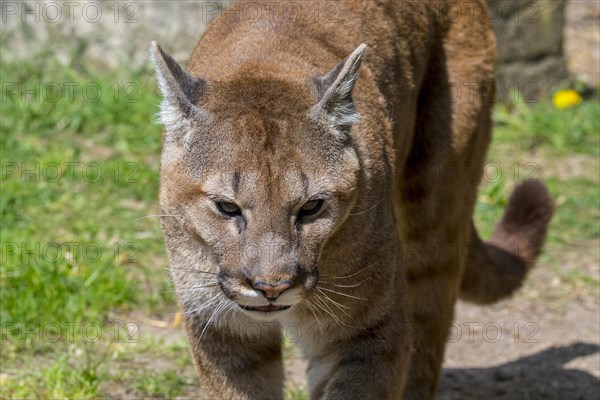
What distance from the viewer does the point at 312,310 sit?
4547 millimetres

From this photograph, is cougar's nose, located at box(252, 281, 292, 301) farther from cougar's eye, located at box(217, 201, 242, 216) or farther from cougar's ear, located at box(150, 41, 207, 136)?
cougar's ear, located at box(150, 41, 207, 136)

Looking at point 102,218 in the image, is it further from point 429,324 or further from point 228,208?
point 228,208

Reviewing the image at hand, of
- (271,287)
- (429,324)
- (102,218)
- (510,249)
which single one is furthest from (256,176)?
(102,218)

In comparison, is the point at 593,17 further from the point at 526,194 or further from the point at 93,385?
the point at 93,385

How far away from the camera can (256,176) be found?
4207 mm

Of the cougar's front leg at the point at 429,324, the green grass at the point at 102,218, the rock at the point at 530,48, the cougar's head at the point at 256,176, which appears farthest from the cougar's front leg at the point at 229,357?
the rock at the point at 530,48

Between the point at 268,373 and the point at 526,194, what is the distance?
245 cm

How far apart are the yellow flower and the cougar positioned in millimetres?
4411

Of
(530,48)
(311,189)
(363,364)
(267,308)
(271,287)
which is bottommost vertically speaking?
(530,48)

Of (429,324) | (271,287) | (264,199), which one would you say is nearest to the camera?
(271,287)

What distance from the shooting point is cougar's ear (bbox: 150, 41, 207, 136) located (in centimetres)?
434

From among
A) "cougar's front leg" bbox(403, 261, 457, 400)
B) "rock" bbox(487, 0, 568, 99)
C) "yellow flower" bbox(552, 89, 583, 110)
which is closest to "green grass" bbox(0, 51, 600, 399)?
"yellow flower" bbox(552, 89, 583, 110)

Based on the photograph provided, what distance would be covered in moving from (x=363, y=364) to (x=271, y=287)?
0.80m

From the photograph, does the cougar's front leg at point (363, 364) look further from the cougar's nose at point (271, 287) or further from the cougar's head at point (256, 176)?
the cougar's nose at point (271, 287)
